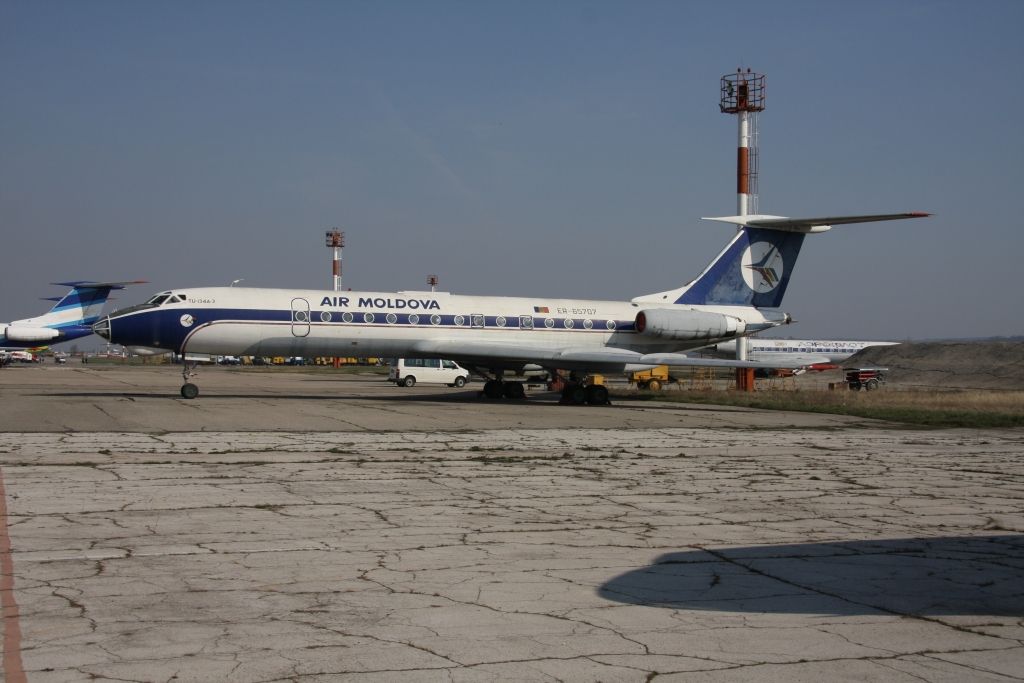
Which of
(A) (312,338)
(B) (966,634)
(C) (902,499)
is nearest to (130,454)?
(C) (902,499)

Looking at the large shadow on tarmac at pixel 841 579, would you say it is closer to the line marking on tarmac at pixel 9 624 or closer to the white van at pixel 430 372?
the line marking on tarmac at pixel 9 624

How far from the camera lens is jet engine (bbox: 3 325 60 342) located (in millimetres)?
57719

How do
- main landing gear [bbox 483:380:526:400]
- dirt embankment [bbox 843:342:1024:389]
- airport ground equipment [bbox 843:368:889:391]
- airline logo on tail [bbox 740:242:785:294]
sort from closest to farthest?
main landing gear [bbox 483:380:526:400]
airline logo on tail [bbox 740:242:785:294]
airport ground equipment [bbox 843:368:889:391]
dirt embankment [bbox 843:342:1024:389]

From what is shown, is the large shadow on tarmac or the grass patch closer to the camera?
the large shadow on tarmac

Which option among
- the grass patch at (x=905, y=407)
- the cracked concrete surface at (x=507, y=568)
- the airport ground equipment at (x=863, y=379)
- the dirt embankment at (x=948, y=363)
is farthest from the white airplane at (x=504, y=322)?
the dirt embankment at (x=948, y=363)

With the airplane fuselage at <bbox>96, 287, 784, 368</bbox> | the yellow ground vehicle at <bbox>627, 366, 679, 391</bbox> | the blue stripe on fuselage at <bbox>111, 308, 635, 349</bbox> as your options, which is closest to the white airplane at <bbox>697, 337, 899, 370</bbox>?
the yellow ground vehicle at <bbox>627, 366, 679, 391</bbox>

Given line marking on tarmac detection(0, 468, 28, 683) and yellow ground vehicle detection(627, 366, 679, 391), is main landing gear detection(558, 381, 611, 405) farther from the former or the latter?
line marking on tarmac detection(0, 468, 28, 683)

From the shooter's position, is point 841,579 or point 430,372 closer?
point 841,579

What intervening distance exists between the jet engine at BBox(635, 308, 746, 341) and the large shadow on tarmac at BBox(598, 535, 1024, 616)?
2183cm

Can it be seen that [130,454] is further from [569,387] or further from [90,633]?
[569,387]

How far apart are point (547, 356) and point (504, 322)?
2.12m

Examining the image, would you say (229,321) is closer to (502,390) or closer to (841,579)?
(502,390)

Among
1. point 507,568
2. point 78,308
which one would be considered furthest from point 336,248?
point 507,568

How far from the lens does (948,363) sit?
250 ft
